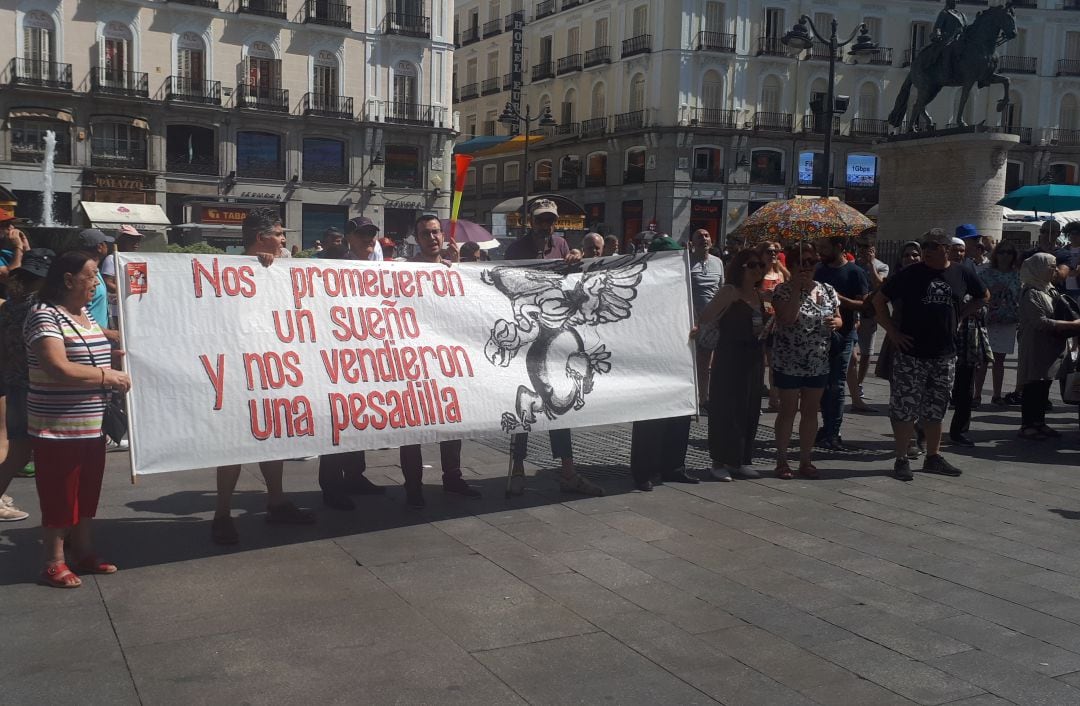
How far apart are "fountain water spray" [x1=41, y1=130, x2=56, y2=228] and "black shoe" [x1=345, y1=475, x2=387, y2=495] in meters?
30.7

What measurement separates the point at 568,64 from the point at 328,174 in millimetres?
14964

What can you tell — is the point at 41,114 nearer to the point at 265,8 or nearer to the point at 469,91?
the point at 265,8

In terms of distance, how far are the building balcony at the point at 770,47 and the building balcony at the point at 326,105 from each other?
17.6 meters

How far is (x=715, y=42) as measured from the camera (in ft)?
144

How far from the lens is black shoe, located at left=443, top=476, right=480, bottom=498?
21.6 feet

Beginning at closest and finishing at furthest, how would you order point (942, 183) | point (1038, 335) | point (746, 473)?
point (746, 473)
point (1038, 335)
point (942, 183)

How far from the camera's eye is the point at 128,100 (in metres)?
34.8

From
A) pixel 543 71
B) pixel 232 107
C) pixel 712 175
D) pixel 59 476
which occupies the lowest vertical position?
pixel 59 476

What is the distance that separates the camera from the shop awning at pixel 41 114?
3338cm

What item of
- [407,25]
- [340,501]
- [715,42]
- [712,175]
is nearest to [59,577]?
[340,501]

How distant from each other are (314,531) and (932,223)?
15.5 metres

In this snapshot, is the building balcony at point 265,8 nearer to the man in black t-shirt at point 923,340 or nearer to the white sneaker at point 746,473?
the man in black t-shirt at point 923,340

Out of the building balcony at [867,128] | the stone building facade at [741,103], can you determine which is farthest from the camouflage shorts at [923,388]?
the building balcony at [867,128]

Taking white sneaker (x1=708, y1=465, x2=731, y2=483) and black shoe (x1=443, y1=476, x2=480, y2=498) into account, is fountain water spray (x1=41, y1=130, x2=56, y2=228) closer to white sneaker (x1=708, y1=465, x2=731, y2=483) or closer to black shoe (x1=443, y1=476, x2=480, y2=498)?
black shoe (x1=443, y1=476, x2=480, y2=498)
